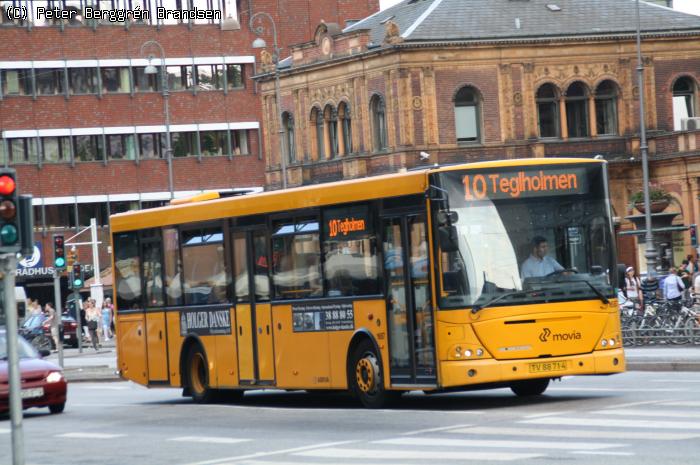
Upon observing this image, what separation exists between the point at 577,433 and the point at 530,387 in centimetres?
550

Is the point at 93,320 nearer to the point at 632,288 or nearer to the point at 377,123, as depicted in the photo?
the point at 377,123

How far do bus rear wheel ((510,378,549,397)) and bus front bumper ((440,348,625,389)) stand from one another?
1.48 m

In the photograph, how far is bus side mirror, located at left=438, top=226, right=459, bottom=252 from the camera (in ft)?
63.5

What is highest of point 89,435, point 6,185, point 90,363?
point 6,185

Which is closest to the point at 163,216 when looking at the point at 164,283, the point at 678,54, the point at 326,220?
the point at 164,283

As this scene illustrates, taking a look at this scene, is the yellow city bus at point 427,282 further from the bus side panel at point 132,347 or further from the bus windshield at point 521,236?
the bus side panel at point 132,347

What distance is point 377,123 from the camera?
223 feet

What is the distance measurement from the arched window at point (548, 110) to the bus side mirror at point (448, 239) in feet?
162

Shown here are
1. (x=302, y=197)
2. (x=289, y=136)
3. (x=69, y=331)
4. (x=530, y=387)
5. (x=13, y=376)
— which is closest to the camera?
(x=13, y=376)

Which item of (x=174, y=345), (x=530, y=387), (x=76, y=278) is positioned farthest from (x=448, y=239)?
(x=76, y=278)

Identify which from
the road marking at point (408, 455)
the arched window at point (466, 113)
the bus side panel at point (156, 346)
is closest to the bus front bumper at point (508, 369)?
the road marking at point (408, 455)

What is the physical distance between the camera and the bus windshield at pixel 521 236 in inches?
766

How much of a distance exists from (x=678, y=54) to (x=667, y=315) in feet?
124

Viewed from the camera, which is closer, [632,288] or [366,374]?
[366,374]
